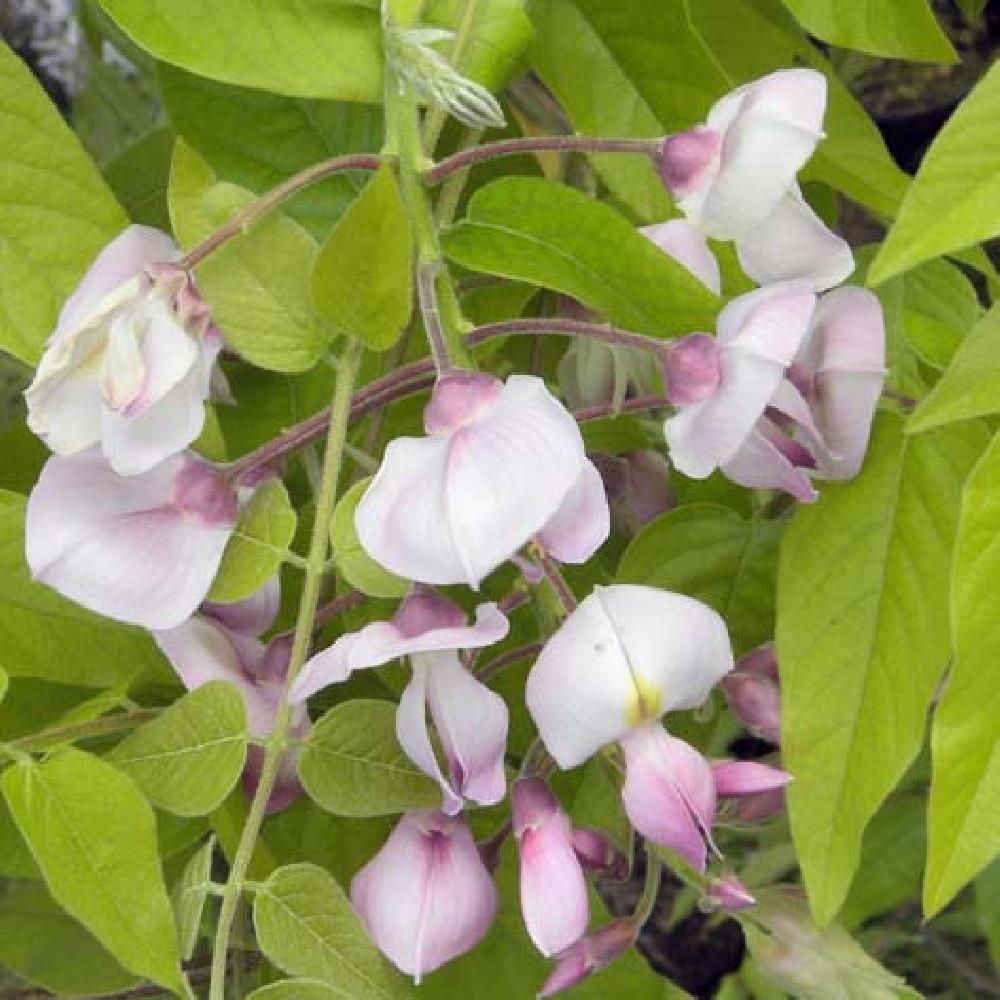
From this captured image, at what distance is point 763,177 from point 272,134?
20 cm

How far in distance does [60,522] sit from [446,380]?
10cm

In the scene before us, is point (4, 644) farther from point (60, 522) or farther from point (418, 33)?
point (418, 33)

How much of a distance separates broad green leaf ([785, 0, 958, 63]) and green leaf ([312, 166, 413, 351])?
0.17 meters

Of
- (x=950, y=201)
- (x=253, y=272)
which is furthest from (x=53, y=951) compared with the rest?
(x=950, y=201)

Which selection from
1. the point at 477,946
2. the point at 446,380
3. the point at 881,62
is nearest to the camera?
the point at 446,380

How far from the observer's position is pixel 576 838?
47 cm

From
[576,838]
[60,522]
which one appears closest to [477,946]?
[576,838]

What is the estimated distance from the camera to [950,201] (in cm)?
41

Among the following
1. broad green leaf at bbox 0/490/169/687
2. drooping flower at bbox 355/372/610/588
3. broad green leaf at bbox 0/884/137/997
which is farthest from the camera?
broad green leaf at bbox 0/884/137/997

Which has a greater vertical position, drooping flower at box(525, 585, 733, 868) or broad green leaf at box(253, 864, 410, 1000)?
drooping flower at box(525, 585, 733, 868)

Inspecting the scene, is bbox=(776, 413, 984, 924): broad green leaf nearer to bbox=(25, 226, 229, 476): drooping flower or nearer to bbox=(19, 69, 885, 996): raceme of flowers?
bbox=(19, 69, 885, 996): raceme of flowers

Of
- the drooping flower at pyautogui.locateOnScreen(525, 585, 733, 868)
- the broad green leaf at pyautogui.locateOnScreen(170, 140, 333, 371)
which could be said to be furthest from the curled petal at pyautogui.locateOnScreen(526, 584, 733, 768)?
the broad green leaf at pyautogui.locateOnScreen(170, 140, 333, 371)

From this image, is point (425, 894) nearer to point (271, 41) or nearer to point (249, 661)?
point (249, 661)

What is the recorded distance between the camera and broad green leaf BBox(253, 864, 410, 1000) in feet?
1.44
